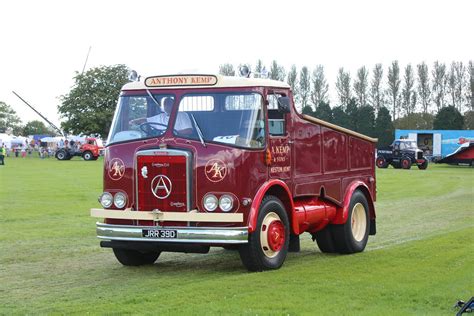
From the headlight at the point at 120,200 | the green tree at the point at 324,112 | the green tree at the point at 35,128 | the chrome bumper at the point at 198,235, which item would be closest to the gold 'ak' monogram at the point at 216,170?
the chrome bumper at the point at 198,235

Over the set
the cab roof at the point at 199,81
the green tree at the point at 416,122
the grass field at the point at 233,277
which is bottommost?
the grass field at the point at 233,277

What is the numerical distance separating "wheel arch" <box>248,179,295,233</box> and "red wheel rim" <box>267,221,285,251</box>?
1.12 feet

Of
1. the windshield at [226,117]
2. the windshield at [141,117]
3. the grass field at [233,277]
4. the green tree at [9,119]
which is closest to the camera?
the grass field at [233,277]

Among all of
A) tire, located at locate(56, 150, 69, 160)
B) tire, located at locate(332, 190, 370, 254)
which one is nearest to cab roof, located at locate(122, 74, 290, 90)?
tire, located at locate(332, 190, 370, 254)

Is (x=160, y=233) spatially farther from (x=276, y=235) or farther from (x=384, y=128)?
(x=384, y=128)

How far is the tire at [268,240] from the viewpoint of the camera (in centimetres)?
1055

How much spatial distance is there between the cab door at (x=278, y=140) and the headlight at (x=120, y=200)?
75.9 inches

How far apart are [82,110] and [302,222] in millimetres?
81588

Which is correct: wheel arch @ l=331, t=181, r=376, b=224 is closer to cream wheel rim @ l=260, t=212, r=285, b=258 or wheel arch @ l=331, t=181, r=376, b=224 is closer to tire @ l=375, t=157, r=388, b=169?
cream wheel rim @ l=260, t=212, r=285, b=258

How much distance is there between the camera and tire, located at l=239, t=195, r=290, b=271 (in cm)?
1055

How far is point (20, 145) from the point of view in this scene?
9738 centimetres

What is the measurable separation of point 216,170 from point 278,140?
46.6 inches

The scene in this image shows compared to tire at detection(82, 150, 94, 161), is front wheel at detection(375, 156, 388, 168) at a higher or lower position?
lower

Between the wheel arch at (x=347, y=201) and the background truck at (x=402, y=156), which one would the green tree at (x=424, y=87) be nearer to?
the background truck at (x=402, y=156)
